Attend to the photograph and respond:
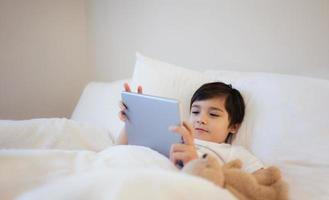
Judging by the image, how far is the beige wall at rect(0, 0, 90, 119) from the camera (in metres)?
1.83

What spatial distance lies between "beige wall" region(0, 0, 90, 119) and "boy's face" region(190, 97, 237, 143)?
4.09ft

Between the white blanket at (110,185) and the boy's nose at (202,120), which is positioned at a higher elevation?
the white blanket at (110,185)

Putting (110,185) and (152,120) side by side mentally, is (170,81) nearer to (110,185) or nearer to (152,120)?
(152,120)

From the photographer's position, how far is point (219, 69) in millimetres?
1413

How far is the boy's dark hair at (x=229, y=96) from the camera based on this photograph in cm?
105

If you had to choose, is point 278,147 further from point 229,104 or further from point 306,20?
point 306,20

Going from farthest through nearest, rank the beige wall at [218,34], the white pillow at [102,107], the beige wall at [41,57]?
the beige wall at [41,57] → the white pillow at [102,107] → the beige wall at [218,34]

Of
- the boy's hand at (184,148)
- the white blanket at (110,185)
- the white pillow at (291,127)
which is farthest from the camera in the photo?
the white pillow at (291,127)

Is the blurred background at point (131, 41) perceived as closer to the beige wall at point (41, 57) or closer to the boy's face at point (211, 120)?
the beige wall at point (41, 57)

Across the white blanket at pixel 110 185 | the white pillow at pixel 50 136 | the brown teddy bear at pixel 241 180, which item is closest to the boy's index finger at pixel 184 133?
the brown teddy bear at pixel 241 180

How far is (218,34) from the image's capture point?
1.40m

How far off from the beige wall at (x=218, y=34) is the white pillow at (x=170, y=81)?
25cm

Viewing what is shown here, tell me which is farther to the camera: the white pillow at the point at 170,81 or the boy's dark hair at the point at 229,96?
the white pillow at the point at 170,81

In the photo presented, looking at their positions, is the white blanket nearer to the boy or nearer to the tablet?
the tablet
